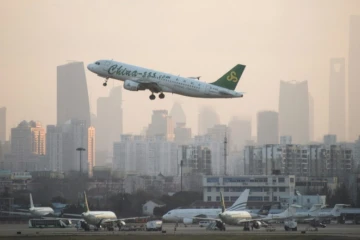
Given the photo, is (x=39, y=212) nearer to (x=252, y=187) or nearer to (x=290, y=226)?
(x=290, y=226)

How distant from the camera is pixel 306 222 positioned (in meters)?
140

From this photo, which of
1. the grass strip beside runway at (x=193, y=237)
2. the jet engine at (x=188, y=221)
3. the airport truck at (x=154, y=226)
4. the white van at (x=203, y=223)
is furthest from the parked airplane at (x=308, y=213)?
the grass strip beside runway at (x=193, y=237)

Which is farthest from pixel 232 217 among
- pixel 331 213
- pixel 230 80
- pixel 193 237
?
pixel 193 237

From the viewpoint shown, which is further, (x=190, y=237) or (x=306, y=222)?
(x=306, y=222)

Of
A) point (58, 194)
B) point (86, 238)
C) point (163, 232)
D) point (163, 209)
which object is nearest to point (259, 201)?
point (163, 209)

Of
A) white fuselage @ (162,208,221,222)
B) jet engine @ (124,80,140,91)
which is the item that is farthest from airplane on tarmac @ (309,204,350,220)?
jet engine @ (124,80,140,91)

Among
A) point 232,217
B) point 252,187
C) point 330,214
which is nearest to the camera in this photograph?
point 232,217

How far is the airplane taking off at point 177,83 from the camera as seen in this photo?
11600 centimetres

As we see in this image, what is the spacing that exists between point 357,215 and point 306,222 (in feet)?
40.6

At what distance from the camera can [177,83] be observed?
11738 centimetres

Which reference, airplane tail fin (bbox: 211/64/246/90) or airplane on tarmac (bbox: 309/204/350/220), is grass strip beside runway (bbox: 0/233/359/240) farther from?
airplane on tarmac (bbox: 309/204/350/220)

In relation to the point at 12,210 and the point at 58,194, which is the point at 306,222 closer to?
the point at 12,210

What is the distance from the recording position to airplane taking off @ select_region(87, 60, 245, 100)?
381 feet

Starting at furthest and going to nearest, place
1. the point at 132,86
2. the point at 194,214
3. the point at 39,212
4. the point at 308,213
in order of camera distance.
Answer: the point at 39,212 → the point at 194,214 → the point at 308,213 → the point at 132,86
